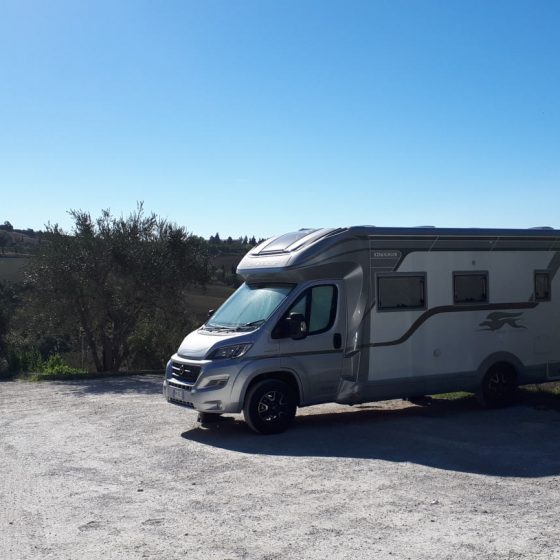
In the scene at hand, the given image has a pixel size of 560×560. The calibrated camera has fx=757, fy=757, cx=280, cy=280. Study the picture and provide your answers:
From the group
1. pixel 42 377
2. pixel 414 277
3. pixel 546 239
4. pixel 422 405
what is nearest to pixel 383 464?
pixel 414 277

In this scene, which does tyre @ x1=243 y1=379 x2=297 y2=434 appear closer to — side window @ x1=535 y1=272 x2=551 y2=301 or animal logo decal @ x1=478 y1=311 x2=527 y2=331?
animal logo decal @ x1=478 y1=311 x2=527 y2=331

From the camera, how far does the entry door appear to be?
35.0ft

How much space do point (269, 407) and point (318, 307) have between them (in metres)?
1.60

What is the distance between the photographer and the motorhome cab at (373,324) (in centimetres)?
1044

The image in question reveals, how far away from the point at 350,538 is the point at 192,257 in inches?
695

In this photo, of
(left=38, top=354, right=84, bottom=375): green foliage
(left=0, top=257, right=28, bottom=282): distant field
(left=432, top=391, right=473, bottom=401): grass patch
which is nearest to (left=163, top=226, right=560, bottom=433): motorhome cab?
(left=432, top=391, right=473, bottom=401): grass patch

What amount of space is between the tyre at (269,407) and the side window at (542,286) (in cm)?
490

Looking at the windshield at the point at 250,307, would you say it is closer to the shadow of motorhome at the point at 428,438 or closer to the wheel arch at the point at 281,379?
the wheel arch at the point at 281,379

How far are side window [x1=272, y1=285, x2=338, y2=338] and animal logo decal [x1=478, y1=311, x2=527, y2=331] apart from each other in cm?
272

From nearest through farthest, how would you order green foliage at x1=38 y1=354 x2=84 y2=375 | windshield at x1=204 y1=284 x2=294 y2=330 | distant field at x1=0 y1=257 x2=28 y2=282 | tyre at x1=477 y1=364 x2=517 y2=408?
windshield at x1=204 y1=284 x2=294 y2=330 < tyre at x1=477 y1=364 x2=517 y2=408 < green foliage at x1=38 y1=354 x2=84 y2=375 < distant field at x1=0 y1=257 x2=28 y2=282

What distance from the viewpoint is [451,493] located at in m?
7.53

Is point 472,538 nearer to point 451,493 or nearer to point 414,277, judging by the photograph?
point 451,493

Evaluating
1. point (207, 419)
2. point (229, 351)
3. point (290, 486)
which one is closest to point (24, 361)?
point (207, 419)

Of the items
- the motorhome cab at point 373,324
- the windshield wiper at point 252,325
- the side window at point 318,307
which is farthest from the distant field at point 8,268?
the side window at point 318,307
